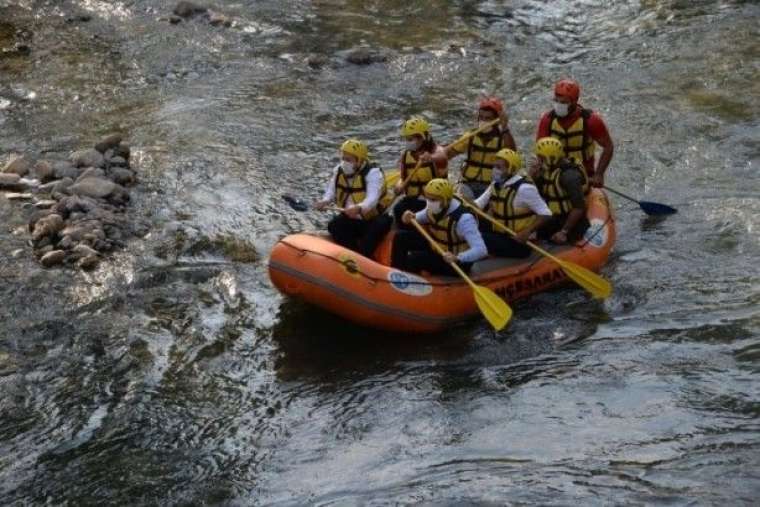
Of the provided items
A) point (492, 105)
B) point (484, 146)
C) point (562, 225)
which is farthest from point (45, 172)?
point (562, 225)

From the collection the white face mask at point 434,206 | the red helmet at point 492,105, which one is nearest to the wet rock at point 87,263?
the white face mask at point 434,206

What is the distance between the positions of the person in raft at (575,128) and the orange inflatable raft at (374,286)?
1.58m

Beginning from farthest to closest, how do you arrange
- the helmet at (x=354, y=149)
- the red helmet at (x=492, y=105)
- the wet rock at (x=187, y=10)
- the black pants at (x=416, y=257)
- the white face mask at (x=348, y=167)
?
the wet rock at (x=187, y=10) < the red helmet at (x=492, y=105) < the white face mask at (x=348, y=167) < the helmet at (x=354, y=149) < the black pants at (x=416, y=257)

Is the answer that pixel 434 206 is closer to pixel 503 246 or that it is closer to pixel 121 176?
pixel 503 246

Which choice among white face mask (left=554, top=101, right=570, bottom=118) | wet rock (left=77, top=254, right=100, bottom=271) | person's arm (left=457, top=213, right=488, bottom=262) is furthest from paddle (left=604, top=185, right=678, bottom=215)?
wet rock (left=77, top=254, right=100, bottom=271)

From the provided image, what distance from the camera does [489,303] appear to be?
7.80 m

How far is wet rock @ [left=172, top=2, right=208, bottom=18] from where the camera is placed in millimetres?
16438

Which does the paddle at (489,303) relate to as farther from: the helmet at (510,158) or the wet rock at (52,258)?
the wet rock at (52,258)

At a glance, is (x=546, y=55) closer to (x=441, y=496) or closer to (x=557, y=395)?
(x=557, y=395)

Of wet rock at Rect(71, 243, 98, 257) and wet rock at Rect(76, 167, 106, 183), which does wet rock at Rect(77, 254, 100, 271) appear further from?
wet rock at Rect(76, 167, 106, 183)

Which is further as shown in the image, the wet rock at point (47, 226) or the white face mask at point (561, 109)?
the wet rock at point (47, 226)

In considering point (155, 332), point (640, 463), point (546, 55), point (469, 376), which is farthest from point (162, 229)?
point (546, 55)

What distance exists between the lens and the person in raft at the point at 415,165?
867 cm

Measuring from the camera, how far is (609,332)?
8.02 metres
